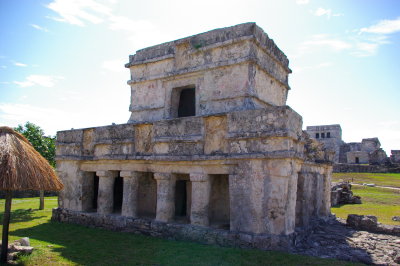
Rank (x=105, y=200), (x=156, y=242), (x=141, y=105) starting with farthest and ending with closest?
(x=141, y=105), (x=105, y=200), (x=156, y=242)

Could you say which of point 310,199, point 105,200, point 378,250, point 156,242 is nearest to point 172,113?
point 105,200

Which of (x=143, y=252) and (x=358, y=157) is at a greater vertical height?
(x=358, y=157)

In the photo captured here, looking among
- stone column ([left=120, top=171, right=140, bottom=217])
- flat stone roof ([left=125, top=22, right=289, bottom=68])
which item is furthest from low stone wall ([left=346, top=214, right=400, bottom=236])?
stone column ([left=120, top=171, right=140, bottom=217])

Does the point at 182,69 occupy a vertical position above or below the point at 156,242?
above

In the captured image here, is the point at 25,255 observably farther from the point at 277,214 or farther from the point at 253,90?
the point at 253,90

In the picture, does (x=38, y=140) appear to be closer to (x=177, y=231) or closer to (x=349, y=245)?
(x=177, y=231)

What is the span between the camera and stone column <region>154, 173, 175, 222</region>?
7848 millimetres

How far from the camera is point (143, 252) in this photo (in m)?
6.36

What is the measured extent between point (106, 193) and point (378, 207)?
10.9 meters

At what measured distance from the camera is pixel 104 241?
740cm

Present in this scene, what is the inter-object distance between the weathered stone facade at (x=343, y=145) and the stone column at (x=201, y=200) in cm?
3266

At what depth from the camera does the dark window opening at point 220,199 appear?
8.11 metres

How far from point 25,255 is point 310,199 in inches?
277

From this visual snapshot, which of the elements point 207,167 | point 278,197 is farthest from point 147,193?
point 278,197
